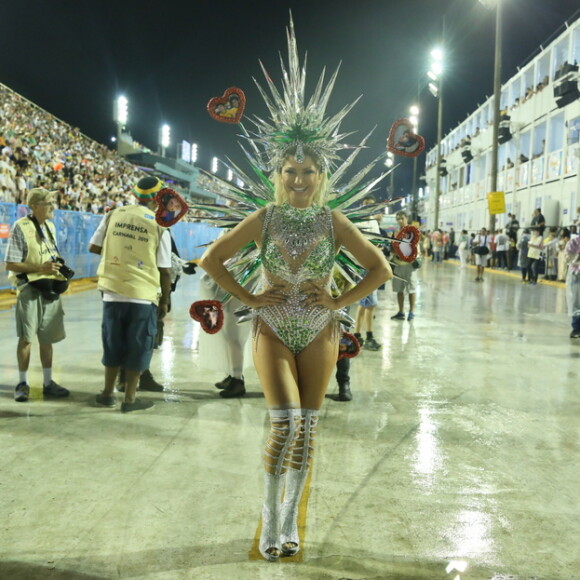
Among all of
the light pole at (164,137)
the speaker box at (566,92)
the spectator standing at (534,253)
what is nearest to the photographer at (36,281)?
the spectator standing at (534,253)

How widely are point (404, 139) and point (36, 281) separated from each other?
3504 mm

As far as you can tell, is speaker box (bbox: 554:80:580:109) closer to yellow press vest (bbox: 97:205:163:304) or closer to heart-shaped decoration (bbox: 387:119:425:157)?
yellow press vest (bbox: 97:205:163:304)

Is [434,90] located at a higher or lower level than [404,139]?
higher

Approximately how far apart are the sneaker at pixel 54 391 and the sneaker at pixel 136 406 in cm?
71

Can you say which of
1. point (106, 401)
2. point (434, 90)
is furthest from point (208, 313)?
point (434, 90)

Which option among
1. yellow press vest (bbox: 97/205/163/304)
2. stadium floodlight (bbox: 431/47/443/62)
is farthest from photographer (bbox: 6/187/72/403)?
stadium floodlight (bbox: 431/47/443/62)

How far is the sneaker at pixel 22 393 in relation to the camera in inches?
217

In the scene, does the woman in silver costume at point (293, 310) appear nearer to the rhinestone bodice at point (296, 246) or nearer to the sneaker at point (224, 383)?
the rhinestone bodice at point (296, 246)

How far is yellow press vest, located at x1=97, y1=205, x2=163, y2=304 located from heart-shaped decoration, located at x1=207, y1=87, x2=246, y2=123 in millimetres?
1587

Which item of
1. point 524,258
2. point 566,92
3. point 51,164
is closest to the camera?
point 524,258

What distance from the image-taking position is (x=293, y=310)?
10.1 ft

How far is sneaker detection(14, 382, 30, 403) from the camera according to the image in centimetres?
551

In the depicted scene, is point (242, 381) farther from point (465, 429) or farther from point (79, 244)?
point (79, 244)

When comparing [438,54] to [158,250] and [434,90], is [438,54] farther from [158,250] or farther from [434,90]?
[158,250]
